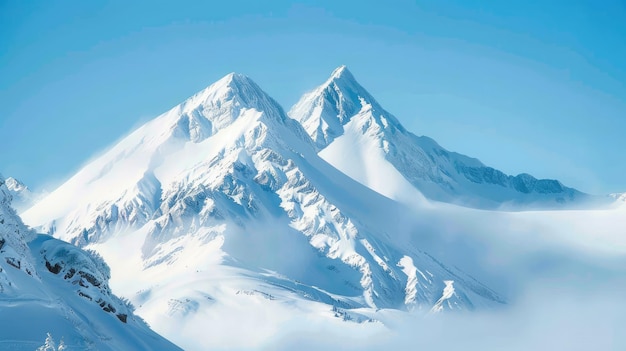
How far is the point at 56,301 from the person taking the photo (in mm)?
43969

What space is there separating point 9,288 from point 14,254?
6.04 meters

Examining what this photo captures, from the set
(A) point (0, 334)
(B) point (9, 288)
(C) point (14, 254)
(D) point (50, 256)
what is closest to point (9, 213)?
(D) point (50, 256)

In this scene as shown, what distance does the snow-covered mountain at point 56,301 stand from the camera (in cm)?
3897

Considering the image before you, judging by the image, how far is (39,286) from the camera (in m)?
45.4

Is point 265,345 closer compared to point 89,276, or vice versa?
point 89,276

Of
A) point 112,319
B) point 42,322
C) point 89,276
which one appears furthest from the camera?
point 89,276

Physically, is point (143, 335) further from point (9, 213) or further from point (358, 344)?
point (358, 344)

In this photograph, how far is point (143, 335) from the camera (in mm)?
55000

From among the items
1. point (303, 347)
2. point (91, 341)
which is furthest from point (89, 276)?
point (303, 347)

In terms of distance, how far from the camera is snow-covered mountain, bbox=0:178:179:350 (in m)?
39.0

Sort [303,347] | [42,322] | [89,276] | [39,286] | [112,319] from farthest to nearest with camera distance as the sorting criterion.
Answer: [303,347] → [89,276] → [112,319] → [39,286] → [42,322]

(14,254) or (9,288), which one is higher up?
(14,254)

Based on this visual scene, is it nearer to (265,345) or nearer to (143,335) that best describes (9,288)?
(143,335)

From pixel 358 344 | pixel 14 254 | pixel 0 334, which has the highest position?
pixel 358 344
